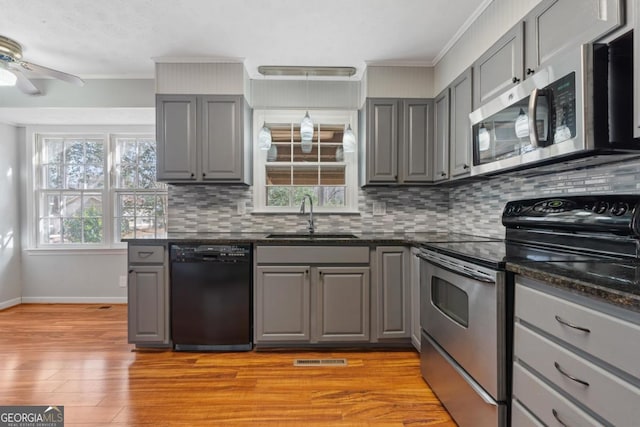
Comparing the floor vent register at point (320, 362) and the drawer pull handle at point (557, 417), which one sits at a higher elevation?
the drawer pull handle at point (557, 417)

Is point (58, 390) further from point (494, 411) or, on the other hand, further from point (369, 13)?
point (369, 13)

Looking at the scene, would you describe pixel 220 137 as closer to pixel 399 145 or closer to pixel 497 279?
pixel 399 145

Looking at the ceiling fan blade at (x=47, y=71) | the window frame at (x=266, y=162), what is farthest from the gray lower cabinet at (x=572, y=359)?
the ceiling fan blade at (x=47, y=71)

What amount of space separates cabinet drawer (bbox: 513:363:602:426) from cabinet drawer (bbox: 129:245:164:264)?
2.42 meters

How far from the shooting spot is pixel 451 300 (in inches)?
69.9

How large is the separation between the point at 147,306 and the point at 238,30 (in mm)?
2235

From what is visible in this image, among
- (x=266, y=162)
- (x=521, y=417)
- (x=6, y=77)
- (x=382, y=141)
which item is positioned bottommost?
(x=521, y=417)

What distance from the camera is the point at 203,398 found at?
1.96 metres

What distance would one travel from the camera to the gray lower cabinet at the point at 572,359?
Result: 2.76 feet

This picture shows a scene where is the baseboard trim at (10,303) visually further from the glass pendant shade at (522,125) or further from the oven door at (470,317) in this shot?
the glass pendant shade at (522,125)

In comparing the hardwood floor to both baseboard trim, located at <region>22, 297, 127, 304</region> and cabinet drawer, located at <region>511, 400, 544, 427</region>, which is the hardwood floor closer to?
cabinet drawer, located at <region>511, 400, 544, 427</region>

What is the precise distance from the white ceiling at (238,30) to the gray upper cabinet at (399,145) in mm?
462

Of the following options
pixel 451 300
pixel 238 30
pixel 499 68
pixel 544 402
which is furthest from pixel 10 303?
pixel 499 68

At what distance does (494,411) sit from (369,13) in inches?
94.4
